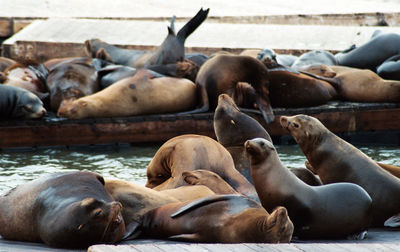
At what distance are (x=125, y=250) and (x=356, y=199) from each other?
154 cm

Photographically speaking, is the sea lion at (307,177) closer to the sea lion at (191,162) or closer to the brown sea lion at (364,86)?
the sea lion at (191,162)

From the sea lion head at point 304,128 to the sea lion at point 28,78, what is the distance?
16.7ft

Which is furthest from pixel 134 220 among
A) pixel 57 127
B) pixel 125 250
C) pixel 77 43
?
pixel 77 43

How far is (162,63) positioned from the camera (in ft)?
33.7

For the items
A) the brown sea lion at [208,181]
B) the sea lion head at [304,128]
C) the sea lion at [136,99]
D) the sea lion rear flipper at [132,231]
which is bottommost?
the sea lion at [136,99]

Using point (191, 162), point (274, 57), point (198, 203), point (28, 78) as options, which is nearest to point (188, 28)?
point (274, 57)

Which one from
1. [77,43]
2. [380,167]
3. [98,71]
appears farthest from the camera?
[77,43]

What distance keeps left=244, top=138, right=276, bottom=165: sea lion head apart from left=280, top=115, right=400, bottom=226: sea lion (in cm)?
69

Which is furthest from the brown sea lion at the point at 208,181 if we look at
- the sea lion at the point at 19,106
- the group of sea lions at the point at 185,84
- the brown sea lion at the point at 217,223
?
the sea lion at the point at 19,106

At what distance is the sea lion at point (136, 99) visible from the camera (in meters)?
8.91

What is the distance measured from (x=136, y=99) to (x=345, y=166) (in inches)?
178

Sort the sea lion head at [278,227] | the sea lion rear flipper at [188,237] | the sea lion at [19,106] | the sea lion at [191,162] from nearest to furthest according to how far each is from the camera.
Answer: the sea lion head at [278,227], the sea lion rear flipper at [188,237], the sea lion at [191,162], the sea lion at [19,106]

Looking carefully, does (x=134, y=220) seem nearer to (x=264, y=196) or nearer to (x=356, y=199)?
(x=264, y=196)

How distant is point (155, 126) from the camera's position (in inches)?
354
